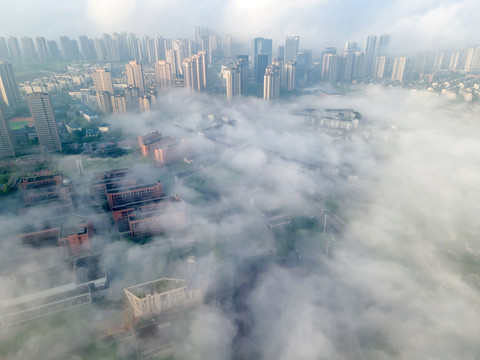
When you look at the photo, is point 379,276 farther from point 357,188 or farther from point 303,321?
point 357,188

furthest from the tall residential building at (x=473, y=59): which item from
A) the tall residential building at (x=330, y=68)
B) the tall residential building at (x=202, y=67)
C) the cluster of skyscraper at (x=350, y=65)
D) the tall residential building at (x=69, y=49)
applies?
the tall residential building at (x=69, y=49)

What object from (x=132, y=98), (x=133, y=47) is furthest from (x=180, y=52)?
(x=132, y=98)

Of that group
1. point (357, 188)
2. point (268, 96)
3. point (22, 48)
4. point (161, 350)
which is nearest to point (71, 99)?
point (22, 48)

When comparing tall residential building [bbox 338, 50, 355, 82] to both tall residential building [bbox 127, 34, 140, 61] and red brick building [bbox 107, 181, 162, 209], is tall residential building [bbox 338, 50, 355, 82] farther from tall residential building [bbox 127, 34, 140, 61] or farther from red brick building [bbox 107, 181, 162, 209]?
red brick building [bbox 107, 181, 162, 209]

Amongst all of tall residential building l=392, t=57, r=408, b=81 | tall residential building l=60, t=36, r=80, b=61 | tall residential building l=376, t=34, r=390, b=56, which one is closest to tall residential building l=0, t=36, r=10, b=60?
tall residential building l=60, t=36, r=80, b=61

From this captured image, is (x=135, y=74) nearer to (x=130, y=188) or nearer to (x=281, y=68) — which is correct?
(x=281, y=68)

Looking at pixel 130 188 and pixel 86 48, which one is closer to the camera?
pixel 130 188

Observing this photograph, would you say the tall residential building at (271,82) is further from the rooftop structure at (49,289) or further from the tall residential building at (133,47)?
the rooftop structure at (49,289)

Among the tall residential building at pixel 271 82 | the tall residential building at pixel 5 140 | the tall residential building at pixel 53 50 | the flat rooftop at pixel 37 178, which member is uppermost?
the tall residential building at pixel 53 50
